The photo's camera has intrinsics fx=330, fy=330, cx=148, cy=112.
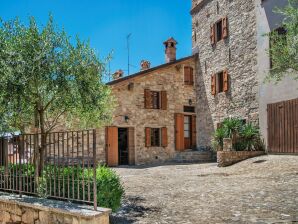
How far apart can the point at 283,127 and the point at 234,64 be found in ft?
15.6

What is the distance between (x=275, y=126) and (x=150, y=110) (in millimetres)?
7359

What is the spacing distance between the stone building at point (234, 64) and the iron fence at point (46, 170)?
10.0m

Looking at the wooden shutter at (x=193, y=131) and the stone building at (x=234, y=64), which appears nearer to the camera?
the stone building at (x=234, y=64)

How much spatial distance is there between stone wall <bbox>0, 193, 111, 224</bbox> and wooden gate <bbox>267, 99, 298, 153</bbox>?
33.7ft

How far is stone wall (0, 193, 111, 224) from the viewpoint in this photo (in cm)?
480

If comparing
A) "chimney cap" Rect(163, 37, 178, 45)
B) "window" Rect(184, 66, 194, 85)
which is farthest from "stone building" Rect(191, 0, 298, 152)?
"chimney cap" Rect(163, 37, 178, 45)

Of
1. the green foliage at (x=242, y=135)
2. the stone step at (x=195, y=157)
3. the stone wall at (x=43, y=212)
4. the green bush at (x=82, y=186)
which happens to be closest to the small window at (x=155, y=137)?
the stone step at (x=195, y=157)

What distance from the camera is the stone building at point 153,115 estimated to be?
1800cm

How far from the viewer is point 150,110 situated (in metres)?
19.1

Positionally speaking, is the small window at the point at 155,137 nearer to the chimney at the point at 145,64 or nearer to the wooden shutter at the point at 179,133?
the wooden shutter at the point at 179,133

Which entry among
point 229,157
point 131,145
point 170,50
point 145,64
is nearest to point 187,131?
point 131,145

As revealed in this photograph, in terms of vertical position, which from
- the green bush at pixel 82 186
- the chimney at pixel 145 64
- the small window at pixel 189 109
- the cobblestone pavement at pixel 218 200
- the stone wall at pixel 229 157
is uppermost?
the chimney at pixel 145 64

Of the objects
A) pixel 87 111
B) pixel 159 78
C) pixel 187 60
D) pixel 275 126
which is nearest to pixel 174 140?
pixel 159 78

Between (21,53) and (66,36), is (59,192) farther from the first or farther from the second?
(66,36)
